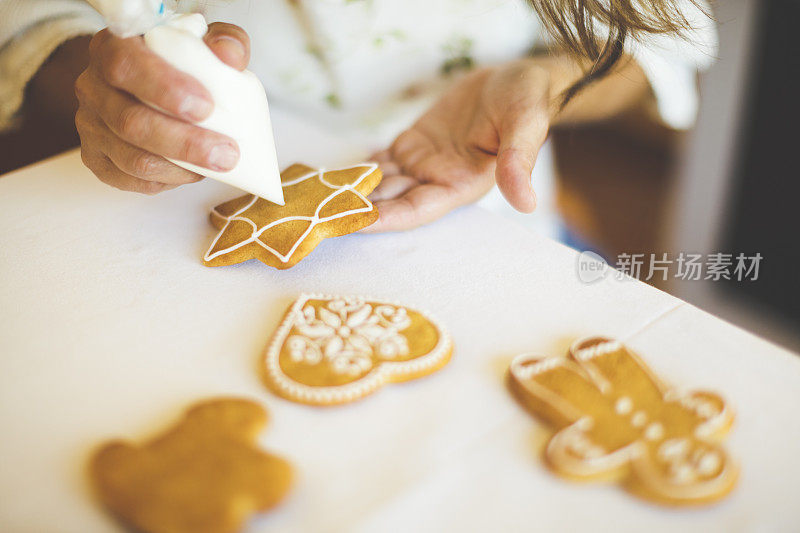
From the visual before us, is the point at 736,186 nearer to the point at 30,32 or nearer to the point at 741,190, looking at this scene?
the point at 741,190

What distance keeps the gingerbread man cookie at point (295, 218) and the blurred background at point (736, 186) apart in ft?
1.82

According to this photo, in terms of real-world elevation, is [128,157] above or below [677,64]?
below

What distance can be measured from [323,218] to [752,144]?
1.39 metres

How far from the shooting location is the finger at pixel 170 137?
23.9 inches

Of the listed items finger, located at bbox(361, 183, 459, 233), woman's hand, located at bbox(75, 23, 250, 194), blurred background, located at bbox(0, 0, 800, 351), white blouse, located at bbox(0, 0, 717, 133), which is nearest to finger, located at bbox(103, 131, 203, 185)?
A: woman's hand, located at bbox(75, 23, 250, 194)

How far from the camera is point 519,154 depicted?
730 mm

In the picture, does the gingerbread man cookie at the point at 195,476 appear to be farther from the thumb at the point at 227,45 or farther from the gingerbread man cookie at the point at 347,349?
the thumb at the point at 227,45

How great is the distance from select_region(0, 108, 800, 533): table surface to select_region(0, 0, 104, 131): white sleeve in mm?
318

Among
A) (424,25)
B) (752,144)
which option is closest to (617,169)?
(752,144)

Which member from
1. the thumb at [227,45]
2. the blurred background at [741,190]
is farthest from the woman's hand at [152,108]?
the blurred background at [741,190]

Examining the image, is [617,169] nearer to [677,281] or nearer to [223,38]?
[677,281]

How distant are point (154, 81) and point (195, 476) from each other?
1.19ft

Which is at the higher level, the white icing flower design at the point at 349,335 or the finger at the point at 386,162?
the finger at the point at 386,162

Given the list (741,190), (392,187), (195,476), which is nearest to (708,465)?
(195,476)
